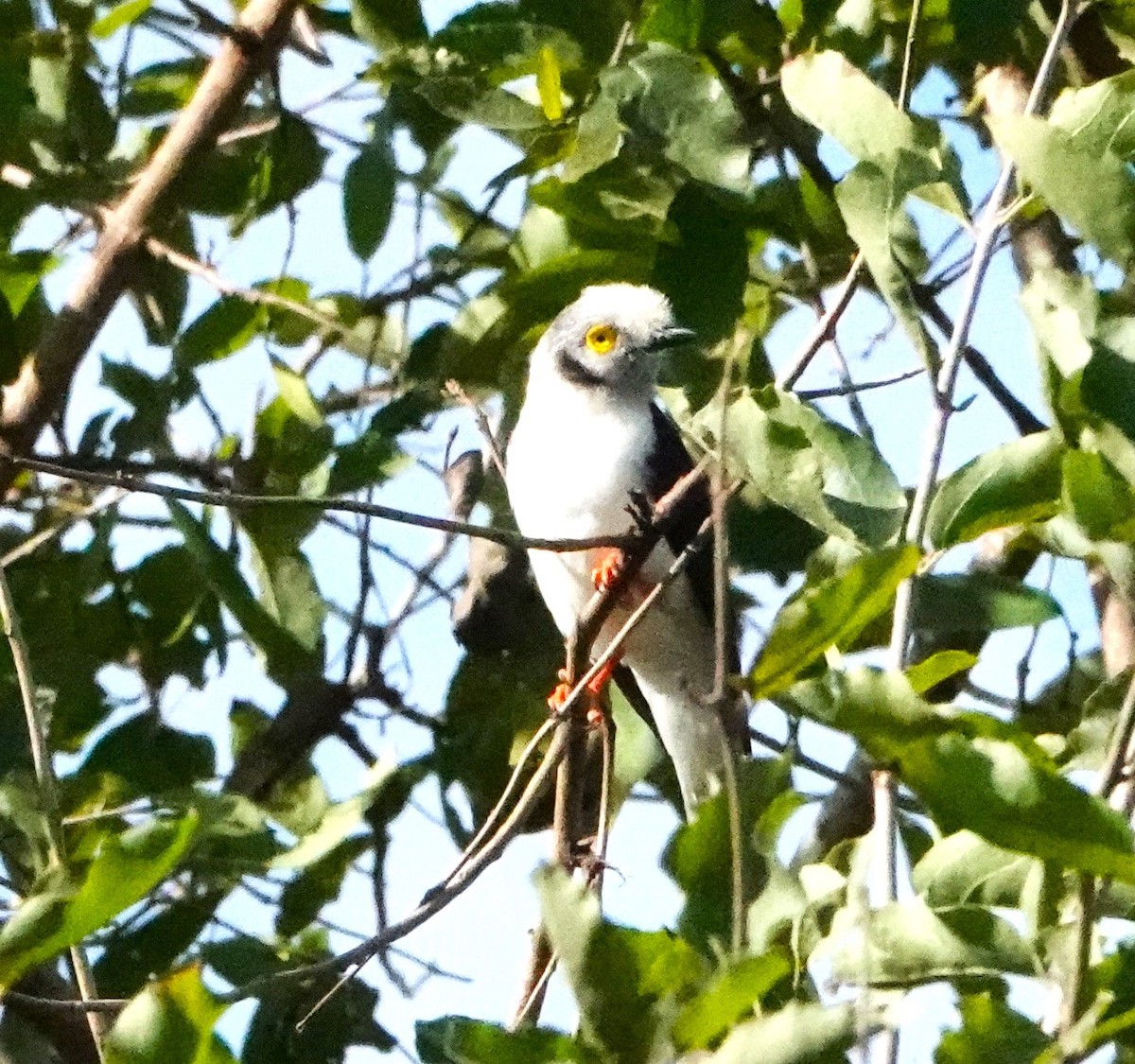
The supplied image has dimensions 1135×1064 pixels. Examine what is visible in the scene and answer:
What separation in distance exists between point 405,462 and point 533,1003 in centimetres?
121

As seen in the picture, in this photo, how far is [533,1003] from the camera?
249 cm

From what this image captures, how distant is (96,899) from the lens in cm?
189

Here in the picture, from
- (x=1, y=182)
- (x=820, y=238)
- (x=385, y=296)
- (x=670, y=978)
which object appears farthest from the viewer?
(x=385, y=296)

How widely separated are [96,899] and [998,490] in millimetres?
960

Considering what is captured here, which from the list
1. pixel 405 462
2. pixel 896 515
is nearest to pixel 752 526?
pixel 405 462

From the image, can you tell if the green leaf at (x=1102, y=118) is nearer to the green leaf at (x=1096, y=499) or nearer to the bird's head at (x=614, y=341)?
the green leaf at (x=1096, y=499)

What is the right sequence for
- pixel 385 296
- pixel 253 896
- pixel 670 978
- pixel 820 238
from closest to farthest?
pixel 670 978, pixel 820 238, pixel 253 896, pixel 385 296

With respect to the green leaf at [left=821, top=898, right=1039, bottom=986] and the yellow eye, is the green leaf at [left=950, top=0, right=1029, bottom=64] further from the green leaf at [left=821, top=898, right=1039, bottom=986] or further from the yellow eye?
the yellow eye

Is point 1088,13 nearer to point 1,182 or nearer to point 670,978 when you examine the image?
point 1,182

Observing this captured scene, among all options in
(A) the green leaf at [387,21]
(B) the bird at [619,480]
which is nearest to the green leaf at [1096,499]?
(A) the green leaf at [387,21]

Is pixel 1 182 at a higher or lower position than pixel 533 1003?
higher

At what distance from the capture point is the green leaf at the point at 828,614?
174 cm

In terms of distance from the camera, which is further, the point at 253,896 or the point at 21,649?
the point at 253,896

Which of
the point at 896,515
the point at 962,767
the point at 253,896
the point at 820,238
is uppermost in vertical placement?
the point at 820,238
